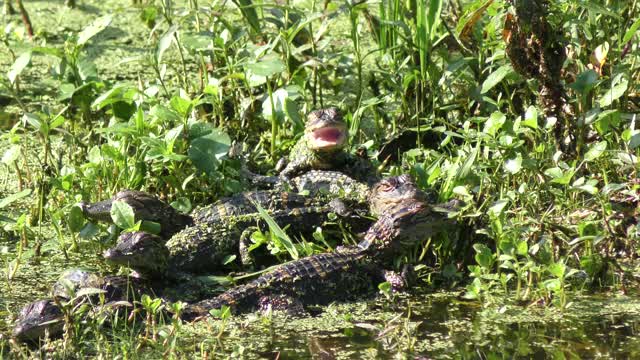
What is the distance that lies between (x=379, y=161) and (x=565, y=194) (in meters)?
1.32

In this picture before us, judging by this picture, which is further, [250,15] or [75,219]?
[250,15]

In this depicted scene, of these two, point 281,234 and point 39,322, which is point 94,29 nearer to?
point 281,234

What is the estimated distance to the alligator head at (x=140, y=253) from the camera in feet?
15.8

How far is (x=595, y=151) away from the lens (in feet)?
16.2

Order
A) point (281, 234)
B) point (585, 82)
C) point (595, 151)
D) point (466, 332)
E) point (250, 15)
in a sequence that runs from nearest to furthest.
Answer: point (466, 332) < point (595, 151) < point (281, 234) < point (585, 82) < point (250, 15)

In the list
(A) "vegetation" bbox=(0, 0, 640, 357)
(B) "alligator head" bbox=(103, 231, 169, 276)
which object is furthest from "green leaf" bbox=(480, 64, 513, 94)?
(B) "alligator head" bbox=(103, 231, 169, 276)

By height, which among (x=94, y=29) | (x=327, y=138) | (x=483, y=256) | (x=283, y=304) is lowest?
(x=283, y=304)

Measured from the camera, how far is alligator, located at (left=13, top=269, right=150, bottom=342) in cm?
428

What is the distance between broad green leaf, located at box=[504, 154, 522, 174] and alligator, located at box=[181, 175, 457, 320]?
1.00ft

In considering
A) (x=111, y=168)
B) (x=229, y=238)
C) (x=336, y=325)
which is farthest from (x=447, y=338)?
(x=111, y=168)

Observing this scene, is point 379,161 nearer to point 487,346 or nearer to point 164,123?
point 164,123

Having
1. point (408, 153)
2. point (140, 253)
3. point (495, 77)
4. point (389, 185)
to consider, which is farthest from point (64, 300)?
point (495, 77)

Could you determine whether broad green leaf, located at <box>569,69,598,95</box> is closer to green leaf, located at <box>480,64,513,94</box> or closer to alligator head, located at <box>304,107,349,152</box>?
green leaf, located at <box>480,64,513,94</box>

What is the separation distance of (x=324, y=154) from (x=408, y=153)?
1.53 feet
